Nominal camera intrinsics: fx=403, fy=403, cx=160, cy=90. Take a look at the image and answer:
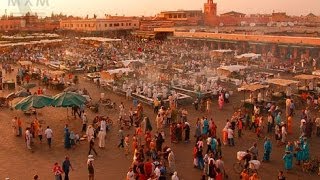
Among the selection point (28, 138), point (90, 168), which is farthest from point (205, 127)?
point (28, 138)

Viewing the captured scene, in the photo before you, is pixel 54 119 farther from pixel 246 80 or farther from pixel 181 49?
pixel 181 49

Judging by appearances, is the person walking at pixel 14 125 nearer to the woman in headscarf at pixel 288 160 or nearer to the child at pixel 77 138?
the child at pixel 77 138

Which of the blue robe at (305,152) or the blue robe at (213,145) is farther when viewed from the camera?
the blue robe at (213,145)

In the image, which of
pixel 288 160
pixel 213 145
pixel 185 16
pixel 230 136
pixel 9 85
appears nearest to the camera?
pixel 288 160

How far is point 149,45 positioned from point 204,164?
3714 centimetres

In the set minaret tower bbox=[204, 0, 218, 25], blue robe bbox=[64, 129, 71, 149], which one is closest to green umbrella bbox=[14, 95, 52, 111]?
blue robe bbox=[64, 129, 71, 149]

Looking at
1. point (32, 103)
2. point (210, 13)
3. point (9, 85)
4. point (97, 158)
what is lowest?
point (97, 158)

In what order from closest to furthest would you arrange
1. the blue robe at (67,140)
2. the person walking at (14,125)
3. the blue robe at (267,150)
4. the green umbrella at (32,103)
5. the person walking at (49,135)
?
the blue robe at (267,150)
the blue robe at (67,140)
the person walking at (49,135)
the person walking at (14,125)
the green umbrella at (32,103)

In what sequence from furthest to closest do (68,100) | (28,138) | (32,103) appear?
(68,100) → (32,103) → (28,138)

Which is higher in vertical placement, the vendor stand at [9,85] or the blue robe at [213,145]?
the vendor stand at [9,85]

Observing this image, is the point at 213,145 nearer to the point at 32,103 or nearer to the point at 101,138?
the point at 101,138

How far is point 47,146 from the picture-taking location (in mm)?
13773

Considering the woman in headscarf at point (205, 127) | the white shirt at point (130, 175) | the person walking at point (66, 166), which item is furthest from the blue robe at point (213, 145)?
the person walking at point (66, 166)

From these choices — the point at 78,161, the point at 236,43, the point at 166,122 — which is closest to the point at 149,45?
the point at 236,43
